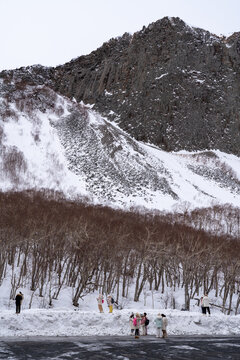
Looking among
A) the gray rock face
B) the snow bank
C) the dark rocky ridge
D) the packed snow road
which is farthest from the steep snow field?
the gray rock face

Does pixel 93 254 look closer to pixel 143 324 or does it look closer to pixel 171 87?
pixel 143 324

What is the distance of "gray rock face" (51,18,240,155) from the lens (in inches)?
5886

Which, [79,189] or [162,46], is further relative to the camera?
[162,46]

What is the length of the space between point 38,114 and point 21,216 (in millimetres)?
77228

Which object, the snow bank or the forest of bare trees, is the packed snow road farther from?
the forest of bare trees

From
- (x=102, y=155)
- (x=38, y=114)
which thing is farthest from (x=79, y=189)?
(x=38, y=114)

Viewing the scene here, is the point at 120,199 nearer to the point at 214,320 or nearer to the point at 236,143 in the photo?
the point at 214,320

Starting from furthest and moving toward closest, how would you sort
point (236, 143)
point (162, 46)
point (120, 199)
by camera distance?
point (162, 46) < point (236, 143) < point (120, 199)

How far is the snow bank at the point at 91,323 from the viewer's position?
21.2 m

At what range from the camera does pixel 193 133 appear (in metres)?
148

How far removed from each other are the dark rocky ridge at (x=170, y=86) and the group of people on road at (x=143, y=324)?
123213 millimetres

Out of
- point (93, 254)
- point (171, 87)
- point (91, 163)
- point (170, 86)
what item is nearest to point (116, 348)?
point (93, 254)

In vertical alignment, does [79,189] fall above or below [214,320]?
above

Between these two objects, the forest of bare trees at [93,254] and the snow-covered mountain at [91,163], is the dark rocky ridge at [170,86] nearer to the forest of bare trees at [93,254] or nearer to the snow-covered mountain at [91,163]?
A: the snow-covered mountain at [91,163]
